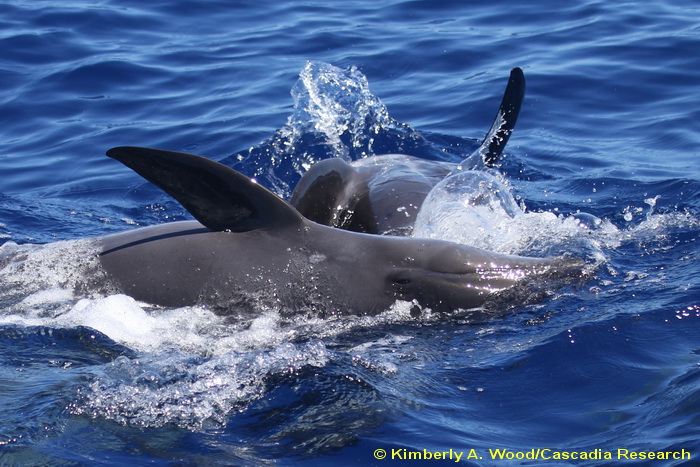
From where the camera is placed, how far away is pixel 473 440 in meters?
5.47

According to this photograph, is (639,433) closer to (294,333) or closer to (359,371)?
(359,371)

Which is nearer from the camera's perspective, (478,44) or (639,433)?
(639,433)

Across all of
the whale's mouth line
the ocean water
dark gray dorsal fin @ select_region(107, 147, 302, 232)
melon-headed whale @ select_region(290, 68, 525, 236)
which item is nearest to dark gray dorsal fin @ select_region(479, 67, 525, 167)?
melon-headed whale @ select_region(290, 68, 525, 236)

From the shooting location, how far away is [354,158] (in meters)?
13.7

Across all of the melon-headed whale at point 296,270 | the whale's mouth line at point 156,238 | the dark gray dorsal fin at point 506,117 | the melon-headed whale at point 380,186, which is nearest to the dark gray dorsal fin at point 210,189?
the melon-headed whale at point 296,270

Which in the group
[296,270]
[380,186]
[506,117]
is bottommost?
[296,270]

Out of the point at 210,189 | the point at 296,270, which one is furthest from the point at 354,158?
the point at 210,189

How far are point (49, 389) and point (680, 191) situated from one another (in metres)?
8.05

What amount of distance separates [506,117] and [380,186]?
181cm

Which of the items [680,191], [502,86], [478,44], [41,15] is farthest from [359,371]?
[41,15]

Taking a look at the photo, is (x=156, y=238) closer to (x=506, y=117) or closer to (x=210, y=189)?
(x=210, y=189)

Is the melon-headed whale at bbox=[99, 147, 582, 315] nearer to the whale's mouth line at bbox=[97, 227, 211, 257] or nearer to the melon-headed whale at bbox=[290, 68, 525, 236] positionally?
the whale's mouth line at bbox=[97, 227, 211, 257]

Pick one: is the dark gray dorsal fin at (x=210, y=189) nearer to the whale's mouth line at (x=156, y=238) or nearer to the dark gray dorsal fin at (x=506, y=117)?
the whale's mouth line at (x=156, y=238)

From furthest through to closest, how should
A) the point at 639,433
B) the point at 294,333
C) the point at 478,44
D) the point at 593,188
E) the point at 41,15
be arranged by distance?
the point at 41,15 < the point at 478,44 < the point at 593,188 < the point at 294,333 < the point at 639,433
